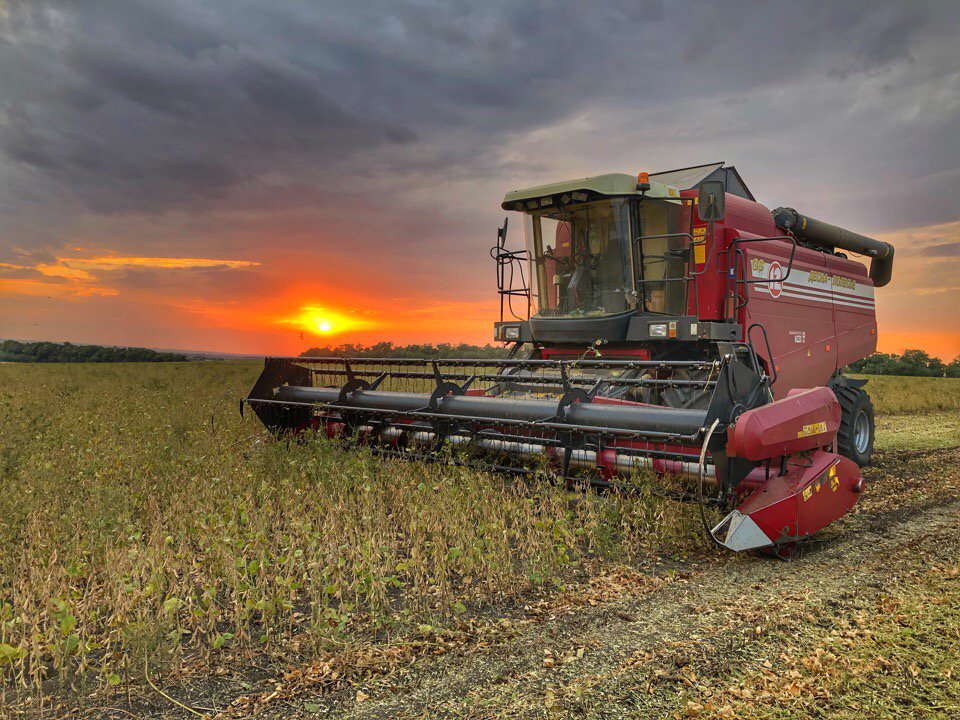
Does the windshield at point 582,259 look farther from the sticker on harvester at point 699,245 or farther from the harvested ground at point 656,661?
the harvested ground at point 656,661

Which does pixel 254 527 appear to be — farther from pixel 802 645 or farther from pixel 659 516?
pixel 802 645

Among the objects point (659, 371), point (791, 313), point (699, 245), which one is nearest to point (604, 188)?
point (699, 245)

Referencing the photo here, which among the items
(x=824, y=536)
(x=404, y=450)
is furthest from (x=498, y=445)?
(x=824, y=536)

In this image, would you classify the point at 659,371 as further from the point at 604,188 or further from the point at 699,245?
the point at 604,188

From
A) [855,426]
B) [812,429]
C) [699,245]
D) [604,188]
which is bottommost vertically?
[855,426]

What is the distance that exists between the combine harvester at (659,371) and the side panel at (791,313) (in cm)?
3

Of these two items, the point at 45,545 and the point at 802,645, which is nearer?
the point at 802,645

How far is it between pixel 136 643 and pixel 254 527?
4.22 feet

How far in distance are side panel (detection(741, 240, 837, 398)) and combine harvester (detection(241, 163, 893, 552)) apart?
25 mm

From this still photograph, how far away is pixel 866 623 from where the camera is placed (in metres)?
3.24

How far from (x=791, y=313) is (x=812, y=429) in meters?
3.60

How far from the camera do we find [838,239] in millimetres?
9203

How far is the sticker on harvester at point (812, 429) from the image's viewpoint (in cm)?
436

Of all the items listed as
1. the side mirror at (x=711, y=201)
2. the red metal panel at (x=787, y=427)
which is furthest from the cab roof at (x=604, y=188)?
the red metal panel at (x=787, y=427)
